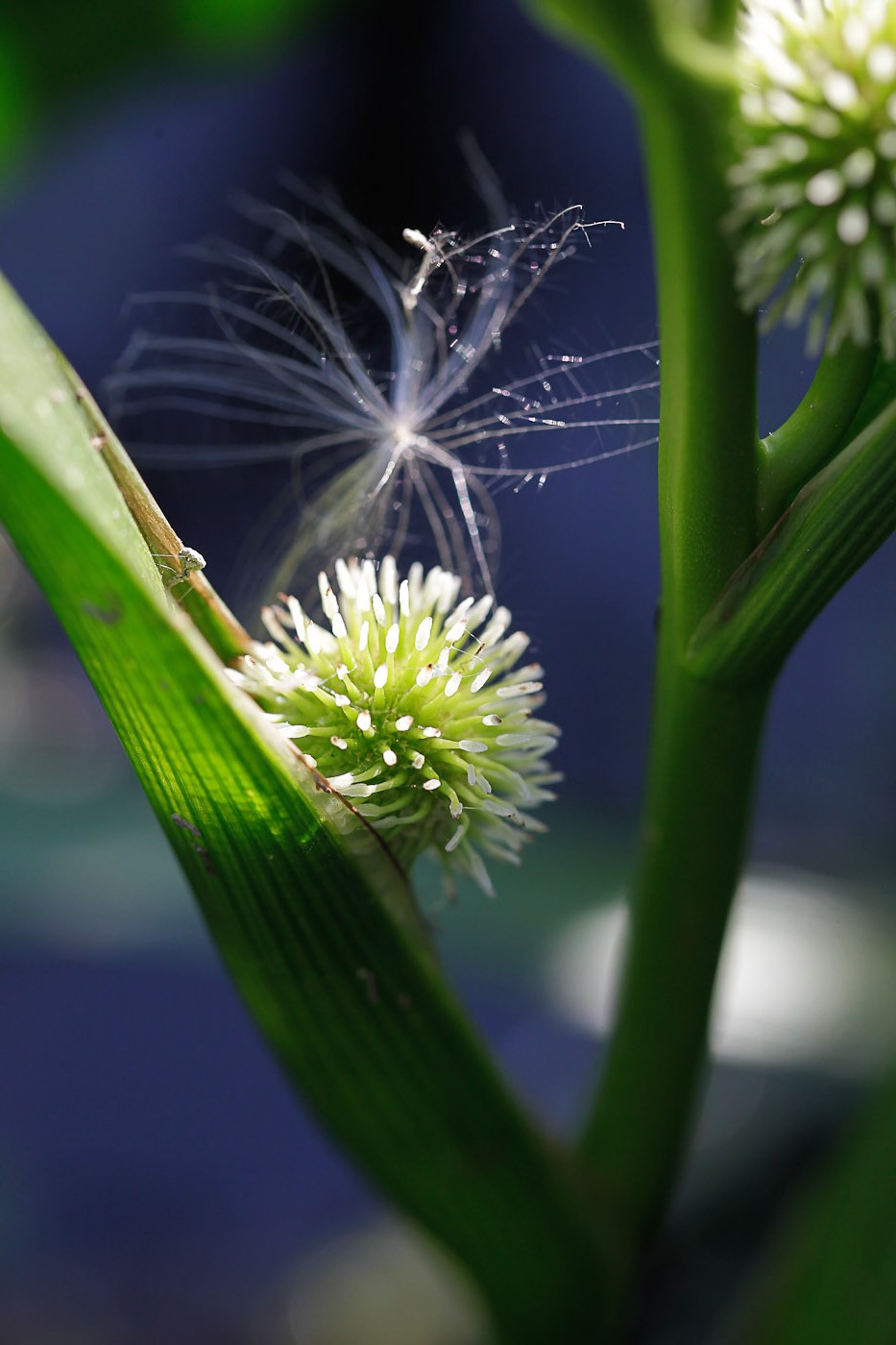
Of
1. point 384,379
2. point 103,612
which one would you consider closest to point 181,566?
point 103,612

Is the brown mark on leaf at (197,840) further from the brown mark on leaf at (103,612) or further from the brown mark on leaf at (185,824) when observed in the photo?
the brown mark on leaf at (103,612)

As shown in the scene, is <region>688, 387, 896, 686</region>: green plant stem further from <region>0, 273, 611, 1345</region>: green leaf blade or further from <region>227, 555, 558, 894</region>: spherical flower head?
<region>0, 273, 611, 1345</region>: green leaf blade

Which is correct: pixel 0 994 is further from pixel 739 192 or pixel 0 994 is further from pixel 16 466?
pixel 739 192

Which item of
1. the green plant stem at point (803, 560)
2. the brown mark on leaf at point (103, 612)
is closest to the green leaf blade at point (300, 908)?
the brown mark on leaf at point (103, 612)

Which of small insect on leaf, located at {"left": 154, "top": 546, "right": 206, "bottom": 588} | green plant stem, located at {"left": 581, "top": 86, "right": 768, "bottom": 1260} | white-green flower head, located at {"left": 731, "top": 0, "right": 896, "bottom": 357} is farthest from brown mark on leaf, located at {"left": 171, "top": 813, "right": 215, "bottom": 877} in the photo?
white-green flower head, located at {"left": 731, "top": 0, "right": 896, "bottom": 357}

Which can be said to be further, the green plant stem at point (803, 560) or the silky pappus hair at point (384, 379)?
the silky pappus hair at point (384, 379)

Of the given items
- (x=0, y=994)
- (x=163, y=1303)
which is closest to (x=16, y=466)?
(x=163, y=1303)

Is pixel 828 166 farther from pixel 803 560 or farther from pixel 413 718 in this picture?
pixel 413 718
